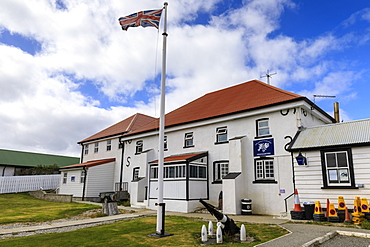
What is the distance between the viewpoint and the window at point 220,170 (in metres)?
18.5

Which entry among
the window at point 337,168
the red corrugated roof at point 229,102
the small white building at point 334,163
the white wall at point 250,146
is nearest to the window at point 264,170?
the white wall at point 250,146

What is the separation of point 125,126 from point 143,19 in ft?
65.5

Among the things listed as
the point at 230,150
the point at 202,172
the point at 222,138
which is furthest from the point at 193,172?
the point at 222,138

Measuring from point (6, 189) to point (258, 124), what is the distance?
26.3m

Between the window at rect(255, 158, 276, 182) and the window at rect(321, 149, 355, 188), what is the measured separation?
3.42 meters

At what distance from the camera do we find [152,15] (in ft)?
36.2

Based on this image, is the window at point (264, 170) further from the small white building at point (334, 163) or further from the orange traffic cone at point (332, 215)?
the orange traffic cone at point (332, 215)

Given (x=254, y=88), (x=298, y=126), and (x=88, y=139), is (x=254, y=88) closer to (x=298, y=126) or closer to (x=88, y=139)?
(x=298, y=126)

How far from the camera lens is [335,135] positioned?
13.4m

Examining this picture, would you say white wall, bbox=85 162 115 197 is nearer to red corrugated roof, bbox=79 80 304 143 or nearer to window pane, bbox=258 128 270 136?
red corrugated roof, bbox=79 80 304 143

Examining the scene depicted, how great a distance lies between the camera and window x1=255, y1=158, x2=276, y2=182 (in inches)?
632

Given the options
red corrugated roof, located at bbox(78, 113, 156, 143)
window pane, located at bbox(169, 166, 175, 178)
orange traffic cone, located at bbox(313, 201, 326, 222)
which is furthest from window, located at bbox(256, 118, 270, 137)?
red corrugated roof, located at bbox(78, 113, 156, 143)

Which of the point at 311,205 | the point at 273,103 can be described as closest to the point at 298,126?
the point at 273,103

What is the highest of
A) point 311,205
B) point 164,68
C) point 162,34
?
point 162,34
